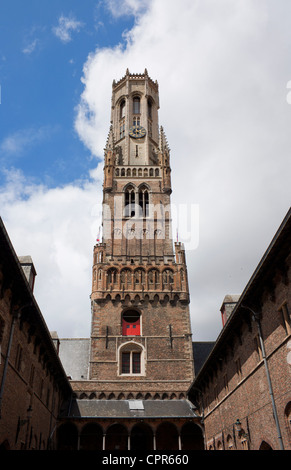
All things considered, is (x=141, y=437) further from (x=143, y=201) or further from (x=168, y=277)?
(x=143, y=201)

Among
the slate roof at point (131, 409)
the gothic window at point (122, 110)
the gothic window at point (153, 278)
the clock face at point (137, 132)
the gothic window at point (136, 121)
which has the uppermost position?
the gothic window at point (122, 110)

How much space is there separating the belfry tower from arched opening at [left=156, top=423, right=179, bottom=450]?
238cm

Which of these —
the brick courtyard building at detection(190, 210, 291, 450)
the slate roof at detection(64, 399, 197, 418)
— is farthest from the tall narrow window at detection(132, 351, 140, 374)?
the brick courtyard building at detection(190, 210, 291, 450)

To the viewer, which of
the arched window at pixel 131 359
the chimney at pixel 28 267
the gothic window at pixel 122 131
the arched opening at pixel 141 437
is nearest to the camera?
the chimney at pixel 28 267

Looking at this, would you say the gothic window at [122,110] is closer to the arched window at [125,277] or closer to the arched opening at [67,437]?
the arched window at [125,277]

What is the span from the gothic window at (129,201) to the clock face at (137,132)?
10.3 m

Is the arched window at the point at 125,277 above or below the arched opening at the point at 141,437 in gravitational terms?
above

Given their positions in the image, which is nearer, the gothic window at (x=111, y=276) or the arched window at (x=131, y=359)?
the arched window at (x=131, y=359)

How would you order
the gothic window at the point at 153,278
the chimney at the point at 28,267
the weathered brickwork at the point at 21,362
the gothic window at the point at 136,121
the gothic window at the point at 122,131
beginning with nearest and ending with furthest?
the weathered brickwork at the point at 21,362 < the chimney at the point at 28,267 < the gothic window at the point at 153,278 < the gothic window at the point at 122,131 < the gothic window at the point at 136,121

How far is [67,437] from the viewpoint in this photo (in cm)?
3191

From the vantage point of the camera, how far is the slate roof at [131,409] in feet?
101

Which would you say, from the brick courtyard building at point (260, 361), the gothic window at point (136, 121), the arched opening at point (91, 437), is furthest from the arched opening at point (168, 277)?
the gothic window at point (136, 121)

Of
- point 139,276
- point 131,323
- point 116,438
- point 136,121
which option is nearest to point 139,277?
point 139,276

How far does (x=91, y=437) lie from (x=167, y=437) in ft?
20.0
